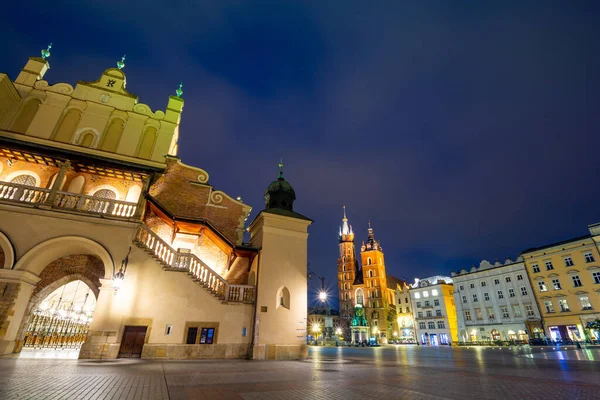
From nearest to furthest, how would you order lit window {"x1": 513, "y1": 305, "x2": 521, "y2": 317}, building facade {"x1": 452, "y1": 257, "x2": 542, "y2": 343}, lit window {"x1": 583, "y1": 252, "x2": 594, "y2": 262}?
lit window {"x1": 583, "y1": 252, "x2": 594, "y2": 262} < building facade {"x1": 452, "y1": 257, "x2": 542, "y2": 343} < lit window {"x1": 513, "y1": 305, "x2": 521, "y2": 317}

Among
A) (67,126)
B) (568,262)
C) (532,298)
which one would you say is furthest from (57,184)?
(532,298)

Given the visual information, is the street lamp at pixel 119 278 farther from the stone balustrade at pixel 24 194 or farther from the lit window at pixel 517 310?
the lit window at pixel 517 310

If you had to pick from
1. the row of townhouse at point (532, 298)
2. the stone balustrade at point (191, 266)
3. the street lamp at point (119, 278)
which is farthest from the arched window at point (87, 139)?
the row of townhouse at point (532, 298)

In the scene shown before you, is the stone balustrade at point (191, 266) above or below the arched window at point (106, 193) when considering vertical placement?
below

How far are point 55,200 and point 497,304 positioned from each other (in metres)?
63.4

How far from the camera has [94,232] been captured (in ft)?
44.5

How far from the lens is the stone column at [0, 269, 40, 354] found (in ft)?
38.4

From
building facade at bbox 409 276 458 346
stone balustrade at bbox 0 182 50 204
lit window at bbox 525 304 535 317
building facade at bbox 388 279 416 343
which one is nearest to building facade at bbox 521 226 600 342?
lit window at bbox 525 304 535 317

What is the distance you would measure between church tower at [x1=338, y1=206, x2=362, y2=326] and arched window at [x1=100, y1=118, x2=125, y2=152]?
9164 centimetres

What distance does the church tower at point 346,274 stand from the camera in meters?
99.7

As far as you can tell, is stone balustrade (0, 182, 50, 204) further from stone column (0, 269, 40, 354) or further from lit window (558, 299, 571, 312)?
lit window (558, 299, 571, 312)

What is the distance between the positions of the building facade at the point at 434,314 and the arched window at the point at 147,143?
68.6m

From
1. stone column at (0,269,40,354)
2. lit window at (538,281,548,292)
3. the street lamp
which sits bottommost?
stone column at (0,269,40,354)

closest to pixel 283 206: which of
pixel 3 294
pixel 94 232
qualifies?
pixel 94 232
